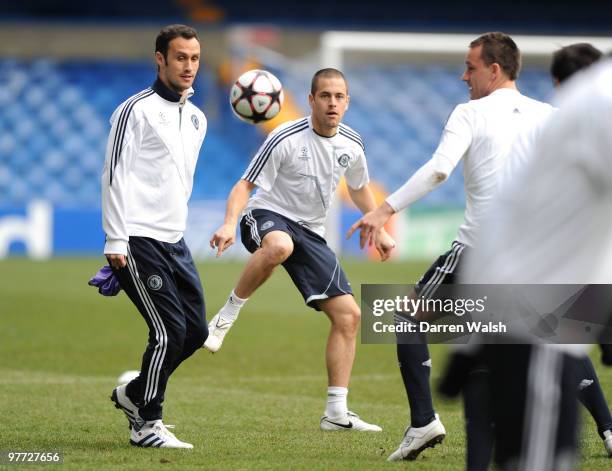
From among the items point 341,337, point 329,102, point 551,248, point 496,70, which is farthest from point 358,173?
point 551,248

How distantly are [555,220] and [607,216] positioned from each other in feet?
0.47

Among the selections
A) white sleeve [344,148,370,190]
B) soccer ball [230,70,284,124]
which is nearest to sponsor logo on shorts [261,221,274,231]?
white sleeve [344,148,370,190]

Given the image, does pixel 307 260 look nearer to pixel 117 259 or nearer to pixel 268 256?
pixel 268 256

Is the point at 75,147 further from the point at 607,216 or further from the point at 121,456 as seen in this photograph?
the point at 607,216

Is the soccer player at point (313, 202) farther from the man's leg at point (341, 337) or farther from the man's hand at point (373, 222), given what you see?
the man's hand at point (373, 222)

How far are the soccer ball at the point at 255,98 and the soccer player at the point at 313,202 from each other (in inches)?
16.5

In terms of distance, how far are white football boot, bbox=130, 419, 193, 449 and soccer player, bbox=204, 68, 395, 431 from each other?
3.80 feet

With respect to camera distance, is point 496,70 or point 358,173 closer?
point 496,70

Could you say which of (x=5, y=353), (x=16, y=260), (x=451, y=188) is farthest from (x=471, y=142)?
(x=451, y=188)

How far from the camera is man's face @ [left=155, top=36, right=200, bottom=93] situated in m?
6.21


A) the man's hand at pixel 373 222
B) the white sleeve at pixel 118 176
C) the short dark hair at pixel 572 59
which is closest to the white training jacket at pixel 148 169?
the white sleeve at pixel 118 176

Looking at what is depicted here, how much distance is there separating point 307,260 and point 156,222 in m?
1.48

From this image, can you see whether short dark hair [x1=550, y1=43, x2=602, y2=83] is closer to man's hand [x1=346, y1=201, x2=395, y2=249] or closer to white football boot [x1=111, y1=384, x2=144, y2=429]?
man's hand [x1=346, y1=201, x2=395, y2=249]

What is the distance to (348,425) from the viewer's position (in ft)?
22.8
